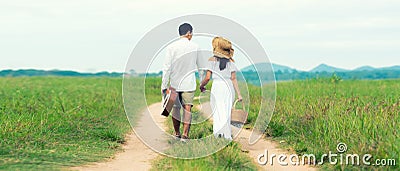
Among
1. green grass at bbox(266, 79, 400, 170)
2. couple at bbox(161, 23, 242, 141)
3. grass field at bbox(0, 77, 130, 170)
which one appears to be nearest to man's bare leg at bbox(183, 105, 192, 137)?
couple at bbox(161, 23, 242, 141)

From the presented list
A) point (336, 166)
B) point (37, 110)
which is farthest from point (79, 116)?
point (336, 166)

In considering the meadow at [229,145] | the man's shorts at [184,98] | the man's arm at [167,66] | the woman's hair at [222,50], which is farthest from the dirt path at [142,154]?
the woman's hair at [222,50]

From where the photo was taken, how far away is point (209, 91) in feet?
28.9

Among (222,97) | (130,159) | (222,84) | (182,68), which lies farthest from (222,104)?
(130,159)

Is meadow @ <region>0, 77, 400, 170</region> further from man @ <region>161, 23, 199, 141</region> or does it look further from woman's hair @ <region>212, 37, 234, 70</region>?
woman's hair @ <region>212, 37, 234, 70</region>

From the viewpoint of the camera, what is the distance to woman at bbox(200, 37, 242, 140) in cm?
832

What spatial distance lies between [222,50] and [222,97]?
2.38 ft

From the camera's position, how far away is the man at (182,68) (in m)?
8.34

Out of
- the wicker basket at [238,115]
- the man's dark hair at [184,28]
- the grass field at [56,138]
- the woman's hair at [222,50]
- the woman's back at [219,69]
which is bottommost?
the grass field at [56,138]

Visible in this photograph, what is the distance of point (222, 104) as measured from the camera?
28.5 feet

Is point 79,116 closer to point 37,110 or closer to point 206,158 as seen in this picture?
point 37,110

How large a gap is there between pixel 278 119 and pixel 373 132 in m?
3.19

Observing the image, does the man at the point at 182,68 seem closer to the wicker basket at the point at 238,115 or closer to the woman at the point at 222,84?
the woman at the point at 222,84

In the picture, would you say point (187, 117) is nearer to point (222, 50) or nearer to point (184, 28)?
point (222, 50)
